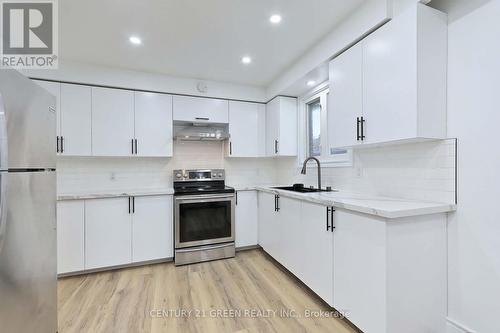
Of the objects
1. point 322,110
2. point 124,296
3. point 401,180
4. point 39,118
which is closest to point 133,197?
point 124,296

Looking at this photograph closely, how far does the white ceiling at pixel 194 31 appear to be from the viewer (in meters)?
1.84

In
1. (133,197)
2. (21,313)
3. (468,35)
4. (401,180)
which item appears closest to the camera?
(21,313)

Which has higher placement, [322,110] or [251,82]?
[251,82]

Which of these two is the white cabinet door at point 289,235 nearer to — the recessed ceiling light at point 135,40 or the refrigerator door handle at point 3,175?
the refrigerator door handle at point 3,175

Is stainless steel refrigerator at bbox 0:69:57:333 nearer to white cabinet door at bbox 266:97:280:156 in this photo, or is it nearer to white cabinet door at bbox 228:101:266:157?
white cabinet door at bbox 228:101:266:157

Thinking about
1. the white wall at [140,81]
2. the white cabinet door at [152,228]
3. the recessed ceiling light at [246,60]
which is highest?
the recessed ceiling light at [246,60]

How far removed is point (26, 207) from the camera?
128cm

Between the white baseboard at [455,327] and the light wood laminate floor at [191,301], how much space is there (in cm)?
63

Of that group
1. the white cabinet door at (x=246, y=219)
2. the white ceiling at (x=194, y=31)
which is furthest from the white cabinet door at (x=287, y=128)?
the white cabinet door at (x=246, y=219)

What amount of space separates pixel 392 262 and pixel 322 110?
80.1 inches

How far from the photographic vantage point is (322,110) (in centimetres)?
298

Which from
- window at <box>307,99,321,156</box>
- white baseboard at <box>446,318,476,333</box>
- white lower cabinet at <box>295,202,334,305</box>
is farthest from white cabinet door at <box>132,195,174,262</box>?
white baseboard at <box>446,318,476,333</box>

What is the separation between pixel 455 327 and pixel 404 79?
1.73 metres

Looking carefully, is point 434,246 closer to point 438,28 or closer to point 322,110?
point 438,28
